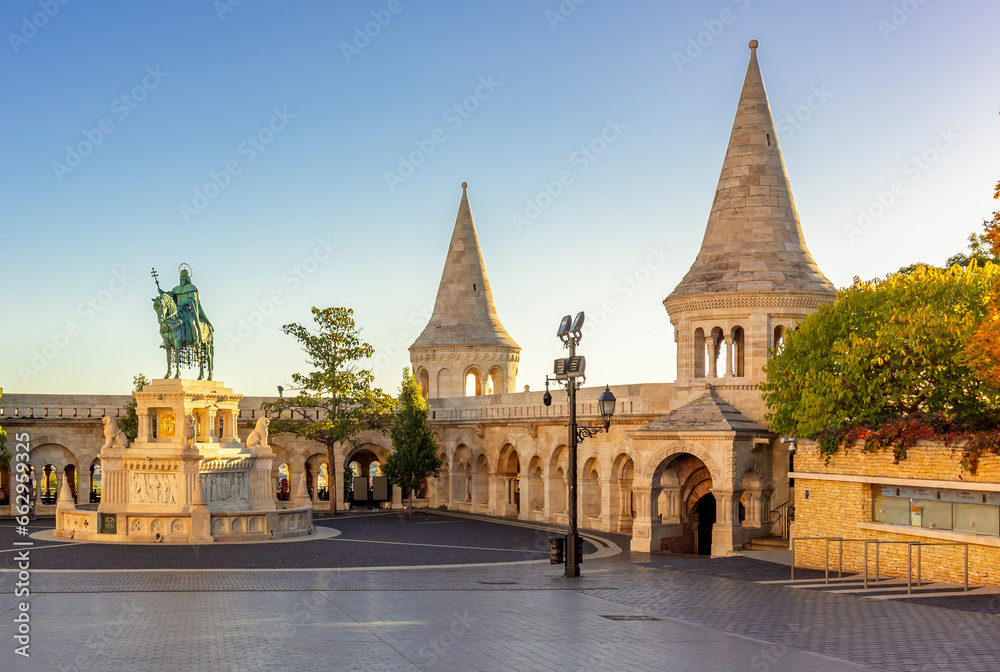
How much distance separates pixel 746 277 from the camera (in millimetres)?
29766

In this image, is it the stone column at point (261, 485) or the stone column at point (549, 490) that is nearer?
the stone column at point (261, 485)

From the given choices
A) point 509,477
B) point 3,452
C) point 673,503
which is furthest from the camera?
point 509,477

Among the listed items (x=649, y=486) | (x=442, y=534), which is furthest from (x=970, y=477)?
(x=442, y=534)

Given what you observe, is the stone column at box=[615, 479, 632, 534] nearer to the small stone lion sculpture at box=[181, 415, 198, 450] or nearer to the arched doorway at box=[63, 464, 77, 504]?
the small stone lion sculpture at box=[181, 415, 198, 450]

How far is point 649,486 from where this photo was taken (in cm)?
2823

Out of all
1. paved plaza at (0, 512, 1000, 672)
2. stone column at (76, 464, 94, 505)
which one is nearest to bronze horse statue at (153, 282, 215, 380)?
paved plaza at (0, 512, 1000, 672)

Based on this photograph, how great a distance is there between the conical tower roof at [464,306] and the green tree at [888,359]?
74.8 ft

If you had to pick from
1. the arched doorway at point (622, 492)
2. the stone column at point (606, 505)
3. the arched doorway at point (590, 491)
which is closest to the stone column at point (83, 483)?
the arched doorway at point (590, 491)

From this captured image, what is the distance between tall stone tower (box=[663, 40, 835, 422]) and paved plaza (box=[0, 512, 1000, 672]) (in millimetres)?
7806

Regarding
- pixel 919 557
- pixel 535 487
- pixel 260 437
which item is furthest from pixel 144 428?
pixel 919 557

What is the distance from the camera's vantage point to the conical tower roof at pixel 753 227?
1172 inches

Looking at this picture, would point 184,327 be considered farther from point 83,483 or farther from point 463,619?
point 463,619

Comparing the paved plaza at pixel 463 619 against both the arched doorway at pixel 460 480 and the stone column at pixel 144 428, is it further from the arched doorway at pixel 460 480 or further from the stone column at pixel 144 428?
the arched doorway at pixel 460 480

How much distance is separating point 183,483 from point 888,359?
18.2 meters
